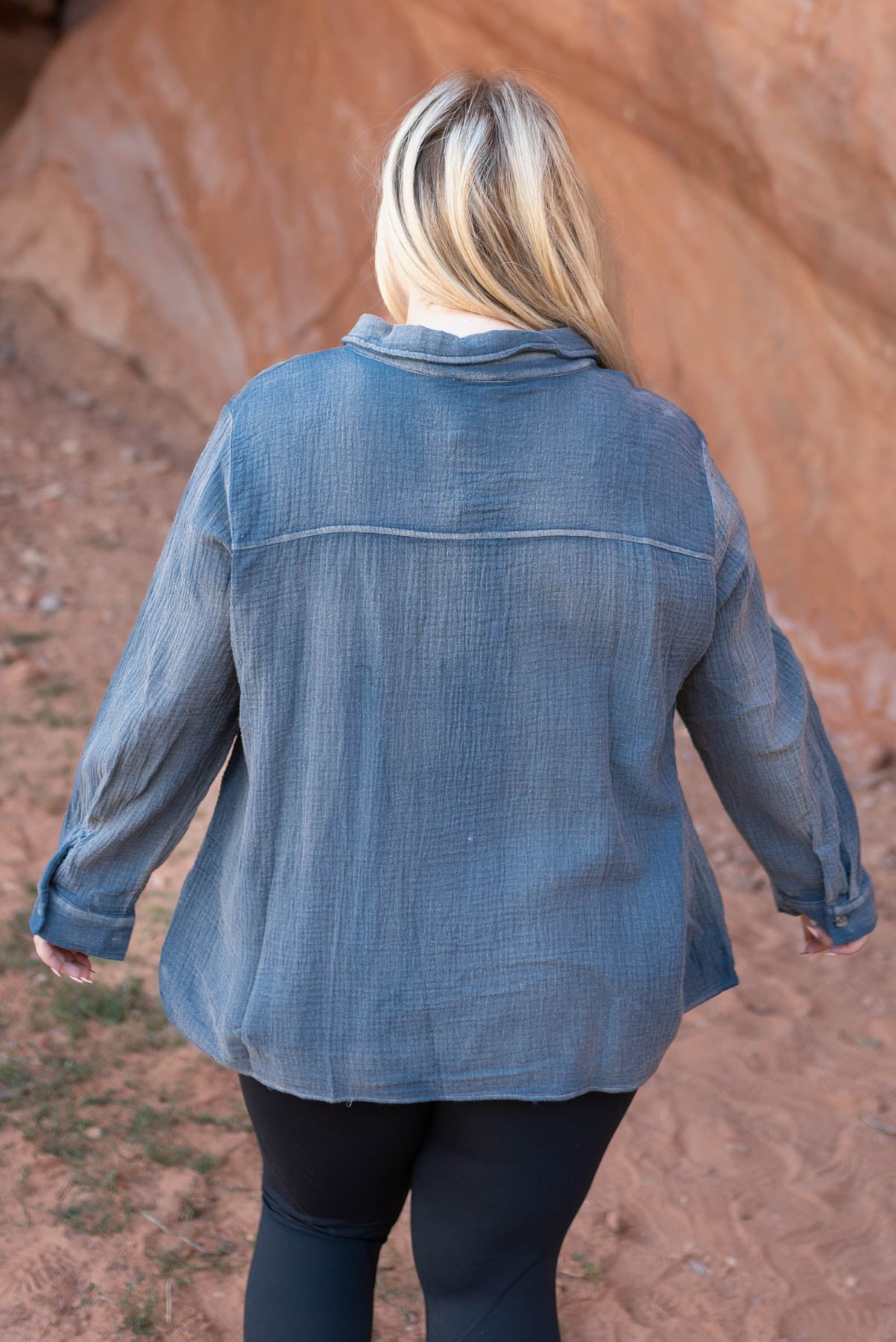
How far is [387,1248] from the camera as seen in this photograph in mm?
2475

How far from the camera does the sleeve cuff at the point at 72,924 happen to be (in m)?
1.41

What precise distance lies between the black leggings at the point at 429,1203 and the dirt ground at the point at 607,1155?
938 millimetres

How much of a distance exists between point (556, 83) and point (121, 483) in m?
2.79

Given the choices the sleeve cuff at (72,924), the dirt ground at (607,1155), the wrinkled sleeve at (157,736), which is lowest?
the dirt ground at (607,1155)

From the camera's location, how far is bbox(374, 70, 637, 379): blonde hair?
1231 mm

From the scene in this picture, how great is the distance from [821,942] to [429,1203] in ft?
2.00

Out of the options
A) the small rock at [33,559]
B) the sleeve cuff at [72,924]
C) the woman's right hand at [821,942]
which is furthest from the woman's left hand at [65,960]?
the small rock at [33,559]

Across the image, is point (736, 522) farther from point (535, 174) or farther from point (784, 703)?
point (535, 174)

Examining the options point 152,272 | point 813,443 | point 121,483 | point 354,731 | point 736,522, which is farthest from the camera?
point 152,272

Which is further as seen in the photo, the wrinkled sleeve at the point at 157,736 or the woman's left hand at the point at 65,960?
the woman's left hand at the point at 65,960

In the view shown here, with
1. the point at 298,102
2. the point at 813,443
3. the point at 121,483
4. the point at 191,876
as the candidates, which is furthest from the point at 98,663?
the point at 191,876

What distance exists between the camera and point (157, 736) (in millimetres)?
1315

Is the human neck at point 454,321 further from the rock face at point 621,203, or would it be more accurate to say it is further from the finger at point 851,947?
the finger at point 851,947

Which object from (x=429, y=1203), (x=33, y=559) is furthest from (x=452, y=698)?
(x=33, y=559)
